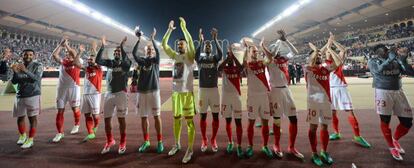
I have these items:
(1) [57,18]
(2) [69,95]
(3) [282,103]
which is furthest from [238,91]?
(1) [57,18]

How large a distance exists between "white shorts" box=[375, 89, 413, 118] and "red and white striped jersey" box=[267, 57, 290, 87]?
75.7 inches

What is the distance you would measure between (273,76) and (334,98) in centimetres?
196

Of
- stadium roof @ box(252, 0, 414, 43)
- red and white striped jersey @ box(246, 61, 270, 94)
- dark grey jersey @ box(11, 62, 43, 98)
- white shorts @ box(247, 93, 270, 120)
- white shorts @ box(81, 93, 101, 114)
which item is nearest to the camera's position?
white shorts @ box(247, 93, 270, 120)

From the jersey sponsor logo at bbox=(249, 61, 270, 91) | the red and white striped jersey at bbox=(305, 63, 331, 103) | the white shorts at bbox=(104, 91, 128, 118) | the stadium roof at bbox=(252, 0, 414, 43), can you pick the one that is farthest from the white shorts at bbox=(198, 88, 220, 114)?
the stadium roof at bbox=(252, 0, 414, 43)

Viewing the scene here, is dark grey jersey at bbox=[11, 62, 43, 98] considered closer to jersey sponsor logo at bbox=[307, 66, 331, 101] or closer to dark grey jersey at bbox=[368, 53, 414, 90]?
jersey sponsor logo at bbox=[307, 66, 331, 101]

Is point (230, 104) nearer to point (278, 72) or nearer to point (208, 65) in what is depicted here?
point (208, 65)

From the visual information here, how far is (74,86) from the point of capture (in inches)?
277

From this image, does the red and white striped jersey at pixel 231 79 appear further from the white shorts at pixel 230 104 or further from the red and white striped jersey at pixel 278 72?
the red and white striped jersey at pixel 278 72

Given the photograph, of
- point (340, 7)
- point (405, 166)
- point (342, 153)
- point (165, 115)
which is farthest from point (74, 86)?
point (340, 7)

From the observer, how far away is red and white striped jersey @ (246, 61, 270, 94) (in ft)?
17.4

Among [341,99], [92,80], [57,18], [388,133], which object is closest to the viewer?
[388,133]

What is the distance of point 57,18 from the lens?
38.1 metres

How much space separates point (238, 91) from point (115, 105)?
2.81 metres

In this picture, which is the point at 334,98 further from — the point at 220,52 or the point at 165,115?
the point at 165,115
